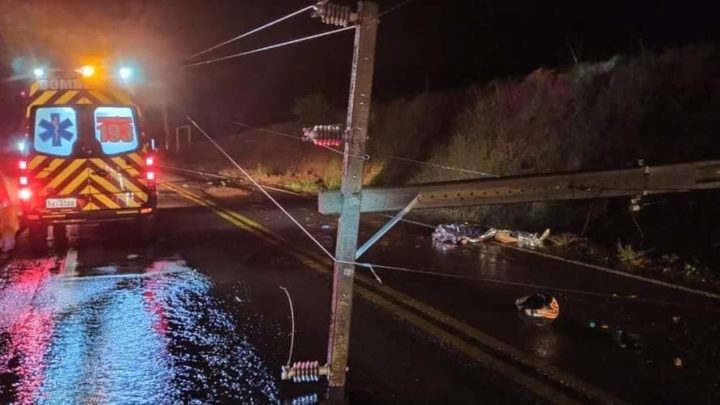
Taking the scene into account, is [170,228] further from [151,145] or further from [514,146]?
[514,146]

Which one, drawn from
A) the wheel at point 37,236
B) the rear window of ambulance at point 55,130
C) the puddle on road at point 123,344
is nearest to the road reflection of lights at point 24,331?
the puddle on road at point 123,344

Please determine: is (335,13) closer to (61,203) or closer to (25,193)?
(61,203)

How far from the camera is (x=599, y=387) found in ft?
15.3

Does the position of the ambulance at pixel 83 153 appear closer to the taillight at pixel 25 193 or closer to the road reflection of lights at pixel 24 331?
the taillight at pixel 25 193

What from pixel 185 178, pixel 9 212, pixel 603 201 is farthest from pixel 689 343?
pixel 185 178

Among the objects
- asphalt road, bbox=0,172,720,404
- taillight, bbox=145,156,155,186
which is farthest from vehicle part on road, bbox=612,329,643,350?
taillight, bbox=145,156,155,186

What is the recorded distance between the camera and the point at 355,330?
5.99 m

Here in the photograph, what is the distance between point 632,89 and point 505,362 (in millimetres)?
8087

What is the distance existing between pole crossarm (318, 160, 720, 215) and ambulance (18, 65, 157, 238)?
7135 mm

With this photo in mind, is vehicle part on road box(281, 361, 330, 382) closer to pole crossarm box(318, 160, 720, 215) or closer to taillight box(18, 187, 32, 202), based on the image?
pole crossarm box(318, 160, 720, 215)

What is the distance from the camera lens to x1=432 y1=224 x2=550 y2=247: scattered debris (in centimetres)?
993

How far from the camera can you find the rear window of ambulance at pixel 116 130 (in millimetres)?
10406

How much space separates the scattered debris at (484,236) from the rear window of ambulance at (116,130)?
481cm

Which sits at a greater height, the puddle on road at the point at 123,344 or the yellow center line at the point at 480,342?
the yellow center line at the point at 480,342
